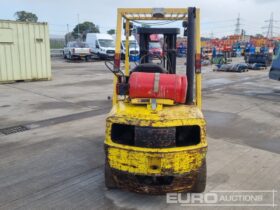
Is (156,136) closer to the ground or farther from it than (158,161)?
farther from it

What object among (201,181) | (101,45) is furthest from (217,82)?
(101,45)

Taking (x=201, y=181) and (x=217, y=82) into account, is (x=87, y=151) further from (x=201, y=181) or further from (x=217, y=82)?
(x=217, y=82)

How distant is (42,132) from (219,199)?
443 centimetres

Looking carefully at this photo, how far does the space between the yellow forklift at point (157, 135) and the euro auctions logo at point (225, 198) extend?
0.17 m

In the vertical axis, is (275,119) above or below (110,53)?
below

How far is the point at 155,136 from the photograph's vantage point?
3488 mm

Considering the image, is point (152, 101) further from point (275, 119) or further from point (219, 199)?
point (275, 119)

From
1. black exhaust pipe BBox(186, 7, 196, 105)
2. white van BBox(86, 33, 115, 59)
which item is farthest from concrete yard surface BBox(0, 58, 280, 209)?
white van BBox(86, 33, 115, 59)

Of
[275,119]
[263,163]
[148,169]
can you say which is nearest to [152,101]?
[148,169]

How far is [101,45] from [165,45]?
25.5 metres

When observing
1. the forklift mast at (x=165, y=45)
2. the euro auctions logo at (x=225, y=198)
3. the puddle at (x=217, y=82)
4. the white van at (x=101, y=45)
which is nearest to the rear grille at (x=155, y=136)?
the euro auctions logo at (x=225, y=198)

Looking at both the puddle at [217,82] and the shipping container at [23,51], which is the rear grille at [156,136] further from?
the shipping container at [23,51]

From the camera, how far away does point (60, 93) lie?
12156mm

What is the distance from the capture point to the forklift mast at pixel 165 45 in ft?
17.3
